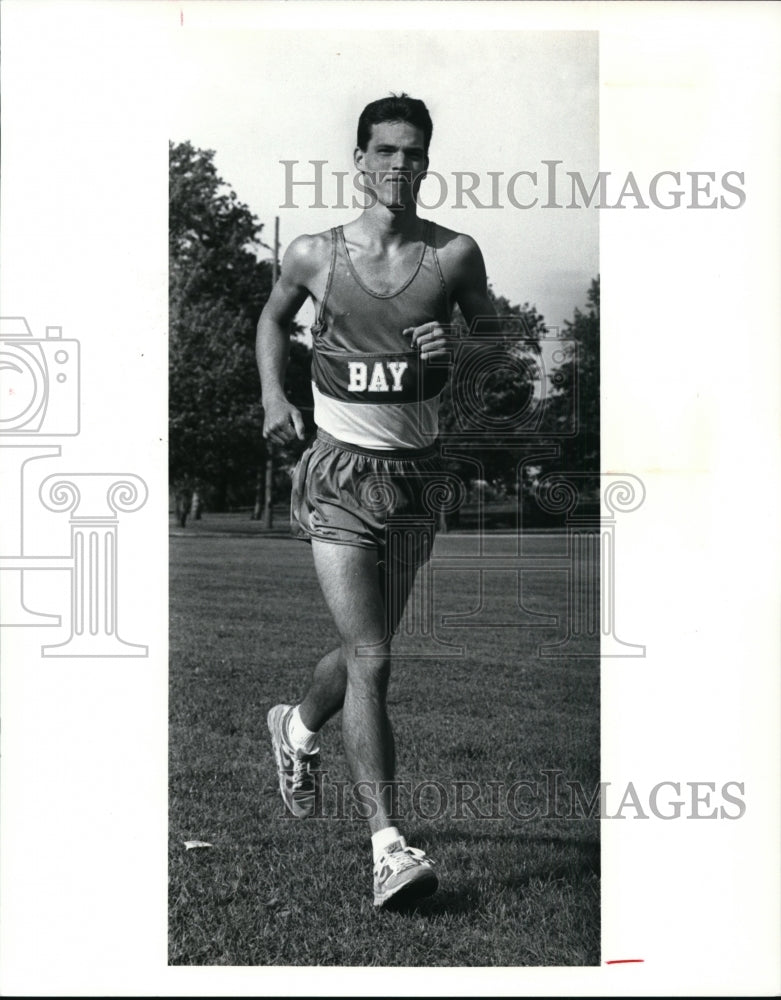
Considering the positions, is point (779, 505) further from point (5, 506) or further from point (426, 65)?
point (5, 506)

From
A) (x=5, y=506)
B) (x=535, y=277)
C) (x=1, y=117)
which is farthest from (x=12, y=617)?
(x=535, y=277)

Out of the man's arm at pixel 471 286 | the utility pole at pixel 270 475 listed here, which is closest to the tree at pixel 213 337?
the utility pole at pixel 270 475

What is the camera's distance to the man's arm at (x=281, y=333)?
423cm

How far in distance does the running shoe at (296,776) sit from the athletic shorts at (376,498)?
782mm

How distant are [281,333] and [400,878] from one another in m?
2.02

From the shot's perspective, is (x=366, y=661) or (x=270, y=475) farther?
(x=270, y=475)

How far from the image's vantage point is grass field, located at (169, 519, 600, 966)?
408 cm

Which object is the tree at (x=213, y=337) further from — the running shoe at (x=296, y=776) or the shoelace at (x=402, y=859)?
the shoelace at (x=402, y=859)

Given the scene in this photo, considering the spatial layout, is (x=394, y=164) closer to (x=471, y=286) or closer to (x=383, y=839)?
(x=471, y=286)

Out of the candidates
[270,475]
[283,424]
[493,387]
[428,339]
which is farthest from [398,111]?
[270,475]

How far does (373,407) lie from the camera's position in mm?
4168

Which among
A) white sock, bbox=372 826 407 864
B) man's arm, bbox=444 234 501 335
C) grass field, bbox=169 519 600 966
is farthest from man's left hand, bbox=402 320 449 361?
white sock, bbox=372 826 407 864

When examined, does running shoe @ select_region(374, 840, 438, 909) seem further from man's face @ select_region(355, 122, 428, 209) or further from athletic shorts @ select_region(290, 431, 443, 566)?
man's face @ select_region(355, 122, 428, 209)

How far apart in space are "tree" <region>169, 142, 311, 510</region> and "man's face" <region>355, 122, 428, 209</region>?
507mm
